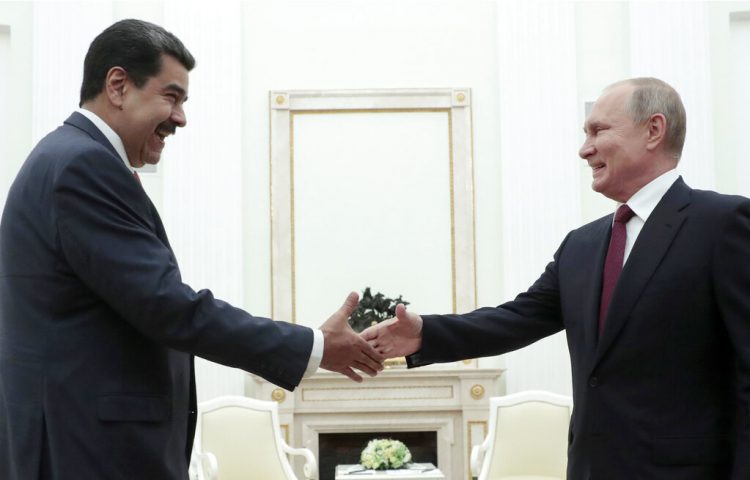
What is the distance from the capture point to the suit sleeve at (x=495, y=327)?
3.41 meters

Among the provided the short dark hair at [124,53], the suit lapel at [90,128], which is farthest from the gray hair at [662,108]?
the suit lapel at [90,128]

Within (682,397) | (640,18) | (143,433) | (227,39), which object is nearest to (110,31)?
(143,433)

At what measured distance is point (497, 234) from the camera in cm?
923

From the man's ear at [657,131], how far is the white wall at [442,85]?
6.03 meters

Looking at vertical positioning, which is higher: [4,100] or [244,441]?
[4,100]

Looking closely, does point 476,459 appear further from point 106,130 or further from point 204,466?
point 106,130

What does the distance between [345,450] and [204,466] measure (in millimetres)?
1870

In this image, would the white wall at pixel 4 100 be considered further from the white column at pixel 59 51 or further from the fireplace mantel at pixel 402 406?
the fireplace mantel at pixel 402 406

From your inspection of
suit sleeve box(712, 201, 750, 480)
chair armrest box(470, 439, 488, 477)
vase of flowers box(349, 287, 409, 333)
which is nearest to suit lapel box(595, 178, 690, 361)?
suit sleeve box(712, 201, 750, 480)

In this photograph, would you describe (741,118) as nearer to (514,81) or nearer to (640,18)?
(640,18)

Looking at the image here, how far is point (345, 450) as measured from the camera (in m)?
9.12

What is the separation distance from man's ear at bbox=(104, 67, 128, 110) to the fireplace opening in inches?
Result: 264

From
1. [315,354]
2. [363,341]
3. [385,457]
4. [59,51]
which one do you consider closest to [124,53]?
[315,354]

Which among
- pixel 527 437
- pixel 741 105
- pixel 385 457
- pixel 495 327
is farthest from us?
pixel 741 105
